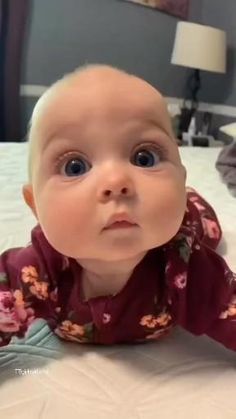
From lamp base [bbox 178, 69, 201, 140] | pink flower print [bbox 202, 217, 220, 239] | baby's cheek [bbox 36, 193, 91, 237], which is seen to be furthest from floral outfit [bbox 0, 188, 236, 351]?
lamp base [bbox 178, 69, 201, 140]

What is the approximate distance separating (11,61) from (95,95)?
2049 mm

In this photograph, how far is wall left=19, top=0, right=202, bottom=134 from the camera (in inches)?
99.2

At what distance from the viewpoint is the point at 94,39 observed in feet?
8.58

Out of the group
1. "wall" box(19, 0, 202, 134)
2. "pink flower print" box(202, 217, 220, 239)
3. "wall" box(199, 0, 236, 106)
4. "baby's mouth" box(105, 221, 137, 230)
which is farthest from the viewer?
"wall" box(199, 0, 236, 106)

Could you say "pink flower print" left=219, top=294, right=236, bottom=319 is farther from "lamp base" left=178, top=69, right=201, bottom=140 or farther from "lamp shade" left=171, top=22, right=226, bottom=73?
"lamp base" left=178, top=69, right=201, bottom=140

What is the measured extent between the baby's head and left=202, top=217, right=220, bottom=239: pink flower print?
362mm

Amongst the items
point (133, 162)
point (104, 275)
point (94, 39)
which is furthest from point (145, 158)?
point (94, 39)

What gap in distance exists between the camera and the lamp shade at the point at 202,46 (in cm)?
242

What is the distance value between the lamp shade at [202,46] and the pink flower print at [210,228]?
164cm

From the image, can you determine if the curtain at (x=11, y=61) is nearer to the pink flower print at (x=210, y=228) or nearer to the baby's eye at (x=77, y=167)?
the pink flower print at (x=210, y=228)

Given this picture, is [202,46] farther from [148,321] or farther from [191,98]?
[148,321]

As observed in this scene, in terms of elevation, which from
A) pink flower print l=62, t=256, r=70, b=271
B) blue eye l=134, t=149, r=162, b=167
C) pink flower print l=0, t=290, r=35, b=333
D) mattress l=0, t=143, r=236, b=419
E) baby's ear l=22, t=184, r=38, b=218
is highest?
blue eye l=134, t=149, r=162, b=167

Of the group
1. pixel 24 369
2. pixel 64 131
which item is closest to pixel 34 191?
pixel 64 131

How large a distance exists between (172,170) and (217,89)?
7.56ft
